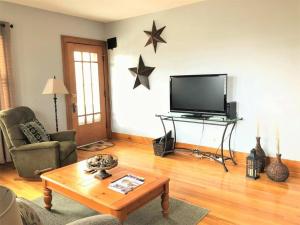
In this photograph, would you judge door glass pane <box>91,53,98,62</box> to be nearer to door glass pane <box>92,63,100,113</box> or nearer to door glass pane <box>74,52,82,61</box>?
door glass pane <box>92,63,100,113</box>

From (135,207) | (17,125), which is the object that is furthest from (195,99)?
(17,125)

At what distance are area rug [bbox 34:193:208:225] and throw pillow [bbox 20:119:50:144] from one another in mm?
1047

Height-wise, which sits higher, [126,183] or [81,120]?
[81,120]

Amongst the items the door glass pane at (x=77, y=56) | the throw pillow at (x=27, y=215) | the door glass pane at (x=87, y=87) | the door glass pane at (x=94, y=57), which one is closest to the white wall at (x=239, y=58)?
the door glass pane at (x=94, y=57)

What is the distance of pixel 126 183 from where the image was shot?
2.37 m

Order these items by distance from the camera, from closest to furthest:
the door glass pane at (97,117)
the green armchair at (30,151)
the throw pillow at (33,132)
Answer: the green armchair at (30,151), the throw pillow at (33,132), the door glass pane at (97,117)

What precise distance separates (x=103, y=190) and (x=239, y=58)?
287 centimetres

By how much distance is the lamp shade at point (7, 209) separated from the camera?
0.55m

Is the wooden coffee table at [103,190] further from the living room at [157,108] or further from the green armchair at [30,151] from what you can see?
the green armchair at [30,151]

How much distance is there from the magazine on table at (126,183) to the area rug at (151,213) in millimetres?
406

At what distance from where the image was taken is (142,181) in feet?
7.89

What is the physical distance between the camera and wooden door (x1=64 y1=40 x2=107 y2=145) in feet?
16.4

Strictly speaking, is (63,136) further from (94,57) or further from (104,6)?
(104,6)

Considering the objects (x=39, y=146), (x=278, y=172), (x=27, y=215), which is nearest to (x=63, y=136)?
(x=39, y=146)
